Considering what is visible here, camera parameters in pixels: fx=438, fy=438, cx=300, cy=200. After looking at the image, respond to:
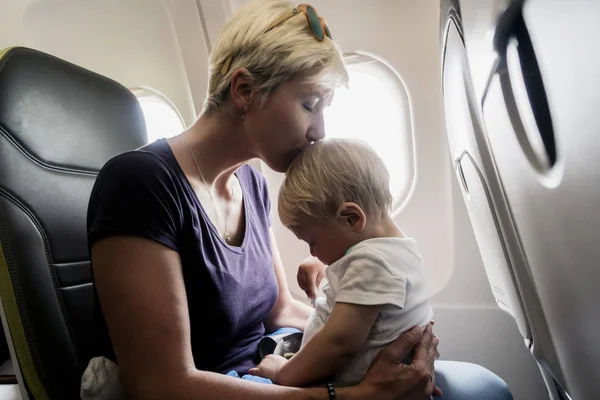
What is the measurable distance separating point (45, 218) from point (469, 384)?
42.2 inches

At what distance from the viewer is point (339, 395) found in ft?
2.82

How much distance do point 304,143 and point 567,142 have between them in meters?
0.61

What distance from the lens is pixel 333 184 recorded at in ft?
3.01

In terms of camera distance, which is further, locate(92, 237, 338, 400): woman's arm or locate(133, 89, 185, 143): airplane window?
locate(133, 89, 185, 143): airplane window

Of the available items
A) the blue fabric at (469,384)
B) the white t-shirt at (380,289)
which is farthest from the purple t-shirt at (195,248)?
the blue fabric at (469,384)

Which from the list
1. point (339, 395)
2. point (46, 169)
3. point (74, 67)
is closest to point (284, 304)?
point (339, 395)

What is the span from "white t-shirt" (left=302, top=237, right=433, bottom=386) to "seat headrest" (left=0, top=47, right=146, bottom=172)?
27.7 inches

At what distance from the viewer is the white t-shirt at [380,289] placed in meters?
0.82

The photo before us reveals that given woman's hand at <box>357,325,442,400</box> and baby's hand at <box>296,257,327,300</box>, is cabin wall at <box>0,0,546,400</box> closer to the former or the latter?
baby's hand at <box>296,257,327,300</box>

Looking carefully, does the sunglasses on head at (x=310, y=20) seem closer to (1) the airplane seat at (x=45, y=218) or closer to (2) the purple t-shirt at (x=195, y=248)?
(2) the purple t-shirt at (x=195, y=248)

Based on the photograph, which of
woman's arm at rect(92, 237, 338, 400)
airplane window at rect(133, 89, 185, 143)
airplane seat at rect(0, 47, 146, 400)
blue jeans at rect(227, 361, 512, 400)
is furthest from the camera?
airplane window at rect(133, 89, 185, 143)

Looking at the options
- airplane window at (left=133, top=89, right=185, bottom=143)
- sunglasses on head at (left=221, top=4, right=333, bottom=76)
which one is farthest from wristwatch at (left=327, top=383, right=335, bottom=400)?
airplane window at (left=133, top=89, right=185, bottom=143)

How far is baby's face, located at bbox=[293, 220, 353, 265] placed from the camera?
3.05ft

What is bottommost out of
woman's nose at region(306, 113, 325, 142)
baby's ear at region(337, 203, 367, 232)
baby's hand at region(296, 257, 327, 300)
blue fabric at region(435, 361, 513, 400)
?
blue fabric at region(435, 361, 513, 400)
